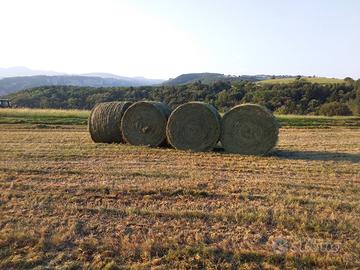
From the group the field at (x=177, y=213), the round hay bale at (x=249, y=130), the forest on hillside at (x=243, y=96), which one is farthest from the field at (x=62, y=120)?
the field at (x=177, y=213)

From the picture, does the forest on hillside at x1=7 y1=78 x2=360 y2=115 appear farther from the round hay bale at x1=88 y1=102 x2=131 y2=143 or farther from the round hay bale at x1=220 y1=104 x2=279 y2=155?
the round hay bale at x1=220 y1=104 x2=279 y2=155

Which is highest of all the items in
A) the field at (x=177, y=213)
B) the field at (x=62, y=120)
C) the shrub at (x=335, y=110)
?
the field at (x=177, y=213)

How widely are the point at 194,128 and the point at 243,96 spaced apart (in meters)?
34.2

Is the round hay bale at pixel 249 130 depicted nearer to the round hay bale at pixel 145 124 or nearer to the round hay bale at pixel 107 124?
the round hay bale at pixel 145 124

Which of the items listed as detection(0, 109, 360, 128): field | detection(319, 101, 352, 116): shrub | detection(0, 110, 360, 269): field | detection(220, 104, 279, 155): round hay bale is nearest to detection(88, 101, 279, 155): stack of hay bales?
detection(220, 104, 279, 155): round hay bale

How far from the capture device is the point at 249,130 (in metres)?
13.3

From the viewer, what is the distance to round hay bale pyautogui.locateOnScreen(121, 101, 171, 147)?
48.2 feet

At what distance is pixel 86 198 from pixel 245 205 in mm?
2492

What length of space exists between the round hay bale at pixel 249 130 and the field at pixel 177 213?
47.4 inches

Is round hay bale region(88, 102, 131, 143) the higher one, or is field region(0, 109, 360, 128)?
round hay bale region(88, 102, 131, 143)

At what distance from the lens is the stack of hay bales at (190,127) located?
1328cm

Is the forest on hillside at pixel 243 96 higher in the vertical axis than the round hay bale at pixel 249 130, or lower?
lower

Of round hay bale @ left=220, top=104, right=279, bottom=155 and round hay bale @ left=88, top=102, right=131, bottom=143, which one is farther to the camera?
round hay bale @ left=88, top=102, right=131, bottom=143

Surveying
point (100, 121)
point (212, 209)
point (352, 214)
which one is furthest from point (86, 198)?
point (100, 121)
